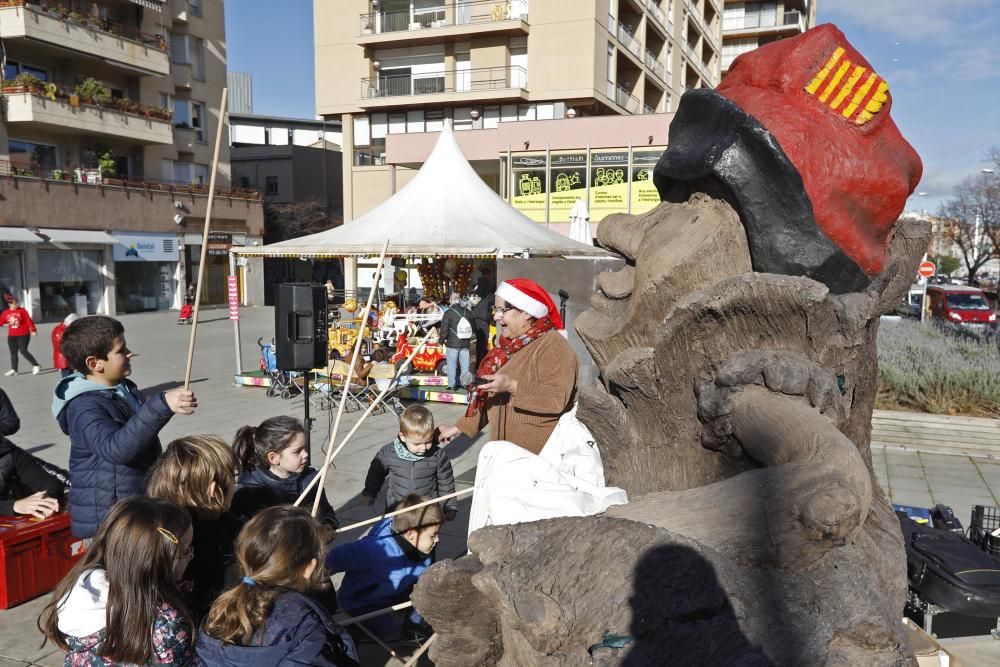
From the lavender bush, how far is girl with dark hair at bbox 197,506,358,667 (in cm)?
850

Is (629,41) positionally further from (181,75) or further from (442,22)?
(181,75)

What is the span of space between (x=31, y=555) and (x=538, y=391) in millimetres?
3377

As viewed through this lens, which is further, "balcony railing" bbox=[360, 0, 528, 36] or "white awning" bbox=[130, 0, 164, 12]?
"balcony railing" bbox=[360, 0, 528, 36]

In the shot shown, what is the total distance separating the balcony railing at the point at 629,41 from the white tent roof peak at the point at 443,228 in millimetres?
18834

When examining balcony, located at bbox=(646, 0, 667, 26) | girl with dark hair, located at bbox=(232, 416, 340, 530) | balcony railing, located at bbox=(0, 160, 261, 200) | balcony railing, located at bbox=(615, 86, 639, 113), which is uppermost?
balcony, located at bbox=(646, 0, 667, 26)

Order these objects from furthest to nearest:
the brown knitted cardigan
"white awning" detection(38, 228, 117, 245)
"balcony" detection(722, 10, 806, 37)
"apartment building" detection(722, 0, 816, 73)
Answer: "apartment building" detection(722, 0, 816, 73), "balcony" detection(722, 10, 806, 37), "white awning" detection(38, 228, 117, 245), the brown knitted cardigan

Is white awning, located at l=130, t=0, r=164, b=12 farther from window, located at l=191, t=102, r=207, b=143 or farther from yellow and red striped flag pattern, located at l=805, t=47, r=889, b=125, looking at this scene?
yellow and red striped flag pattern, located at l=805, t=47, r=889, b=125

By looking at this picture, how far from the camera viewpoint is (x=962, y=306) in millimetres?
22625

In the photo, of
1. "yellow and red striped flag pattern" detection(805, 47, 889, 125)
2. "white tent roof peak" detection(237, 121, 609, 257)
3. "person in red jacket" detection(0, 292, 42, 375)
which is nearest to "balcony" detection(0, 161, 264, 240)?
"person in red jacket" detection(0, 292, 42, 375)

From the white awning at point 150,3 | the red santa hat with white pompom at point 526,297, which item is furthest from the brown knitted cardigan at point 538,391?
the white awning at point 150,3

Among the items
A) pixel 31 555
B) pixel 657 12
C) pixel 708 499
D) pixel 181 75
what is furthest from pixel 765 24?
pixel 708 499

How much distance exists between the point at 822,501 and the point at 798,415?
0.45 meters

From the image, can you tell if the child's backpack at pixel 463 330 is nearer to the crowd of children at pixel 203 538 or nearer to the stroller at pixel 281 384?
the stroller at pixel 281 384

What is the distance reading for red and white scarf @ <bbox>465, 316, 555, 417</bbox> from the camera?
3471 mm
